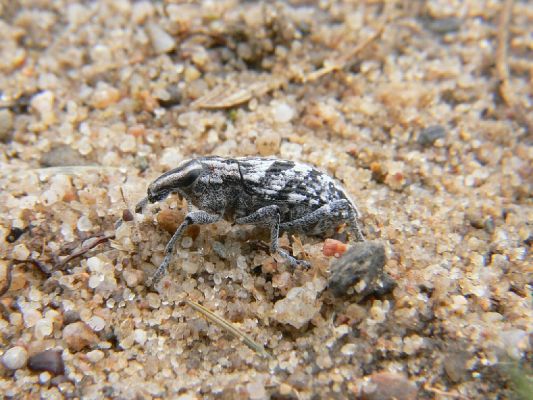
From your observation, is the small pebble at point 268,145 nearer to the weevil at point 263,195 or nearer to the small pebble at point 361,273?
the weevil at point 263,195

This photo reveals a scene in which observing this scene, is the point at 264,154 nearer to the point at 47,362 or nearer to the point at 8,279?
the point at 8,279

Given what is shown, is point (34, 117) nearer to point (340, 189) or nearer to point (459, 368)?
point (340, 189)

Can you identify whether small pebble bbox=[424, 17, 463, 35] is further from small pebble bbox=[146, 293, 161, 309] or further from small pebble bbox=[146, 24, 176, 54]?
small pebble bbox=[146, 293, 161, 309]

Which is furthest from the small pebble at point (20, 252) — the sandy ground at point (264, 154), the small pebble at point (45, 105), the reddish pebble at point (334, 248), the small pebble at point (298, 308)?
→ the reddish pebble at point (334, 248)

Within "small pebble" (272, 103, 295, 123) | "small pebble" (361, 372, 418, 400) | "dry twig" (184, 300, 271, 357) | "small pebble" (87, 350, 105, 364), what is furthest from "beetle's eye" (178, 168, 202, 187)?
"small pebble" (361, 372, 418, 400)

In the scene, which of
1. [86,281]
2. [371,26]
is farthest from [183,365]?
[371,26]

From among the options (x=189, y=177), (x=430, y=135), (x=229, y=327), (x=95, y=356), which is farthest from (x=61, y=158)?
(x=430, y=135)
